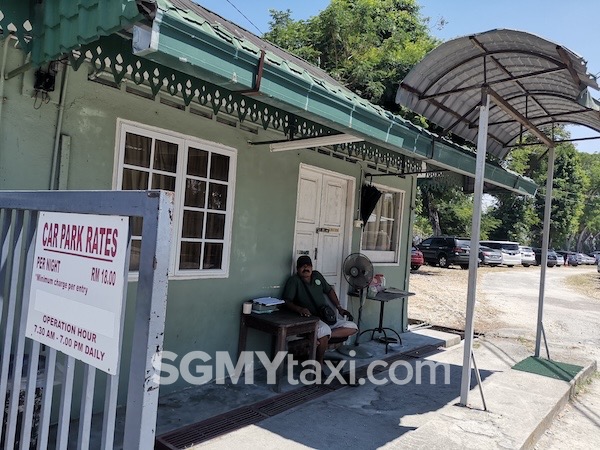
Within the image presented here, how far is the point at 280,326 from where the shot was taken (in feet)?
15.8

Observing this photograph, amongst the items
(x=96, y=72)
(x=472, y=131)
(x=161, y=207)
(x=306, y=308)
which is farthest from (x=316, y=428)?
(x=472, y=131)

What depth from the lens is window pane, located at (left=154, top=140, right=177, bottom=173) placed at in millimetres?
4363

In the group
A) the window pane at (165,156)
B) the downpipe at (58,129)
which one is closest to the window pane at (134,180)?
the window pane at (165,156)

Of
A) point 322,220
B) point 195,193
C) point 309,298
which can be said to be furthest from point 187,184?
point 322,220

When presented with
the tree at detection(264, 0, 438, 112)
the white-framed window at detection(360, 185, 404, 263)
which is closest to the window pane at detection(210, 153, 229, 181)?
the white-framed window at detection(360, 185, 404, 263)

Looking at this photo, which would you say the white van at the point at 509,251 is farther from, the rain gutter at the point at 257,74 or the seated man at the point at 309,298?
the rain gutter at the point at 257,74

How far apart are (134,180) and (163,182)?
0.94 feet

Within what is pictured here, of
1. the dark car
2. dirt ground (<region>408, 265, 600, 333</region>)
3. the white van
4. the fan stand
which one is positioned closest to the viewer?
the fan stand

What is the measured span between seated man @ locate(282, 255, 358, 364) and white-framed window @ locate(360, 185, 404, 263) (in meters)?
1.74

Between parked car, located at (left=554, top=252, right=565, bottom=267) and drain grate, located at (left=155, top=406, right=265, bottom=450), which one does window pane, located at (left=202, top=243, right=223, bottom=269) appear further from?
parked car, located at (left=554, top=252, right=565, bottom=267)

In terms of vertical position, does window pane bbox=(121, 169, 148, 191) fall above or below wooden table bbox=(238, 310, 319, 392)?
above

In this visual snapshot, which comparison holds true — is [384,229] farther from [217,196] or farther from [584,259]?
[584,259]

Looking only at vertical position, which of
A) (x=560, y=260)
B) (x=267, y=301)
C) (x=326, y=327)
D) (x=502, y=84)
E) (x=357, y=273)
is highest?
(x=502, y=84)

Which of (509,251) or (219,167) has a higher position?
(219,167)
